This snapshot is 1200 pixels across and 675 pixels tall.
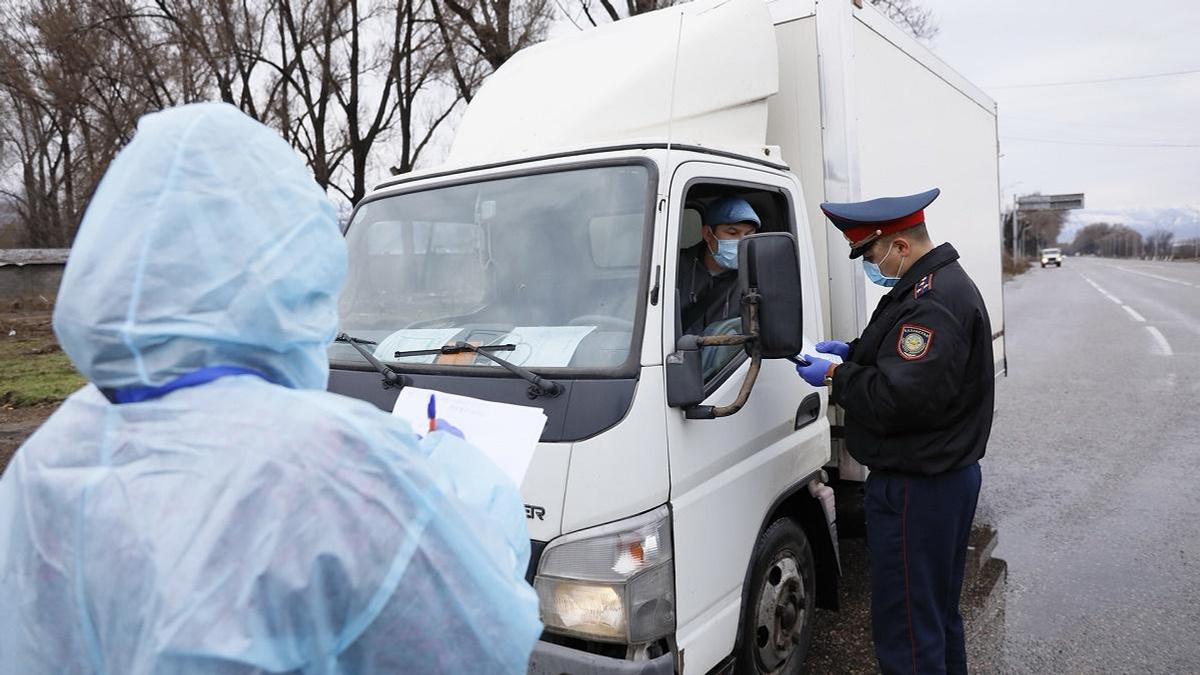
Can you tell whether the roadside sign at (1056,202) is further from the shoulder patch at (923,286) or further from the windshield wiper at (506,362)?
the windshield wiper at (506,362)

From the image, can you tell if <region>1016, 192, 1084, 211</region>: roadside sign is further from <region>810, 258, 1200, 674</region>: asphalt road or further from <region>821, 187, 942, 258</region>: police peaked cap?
<region>821, 187, 942, 258</region>: police peaked cap

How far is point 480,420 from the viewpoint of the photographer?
197cm

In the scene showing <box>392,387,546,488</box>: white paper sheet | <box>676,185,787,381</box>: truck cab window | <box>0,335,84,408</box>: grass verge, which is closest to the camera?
<box>392,387,546,488</box>: white paper sheet

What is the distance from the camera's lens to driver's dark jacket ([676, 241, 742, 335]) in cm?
318

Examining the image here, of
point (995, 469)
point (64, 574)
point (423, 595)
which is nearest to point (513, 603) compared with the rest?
point (423, 595)

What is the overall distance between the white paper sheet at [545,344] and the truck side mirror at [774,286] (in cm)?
54

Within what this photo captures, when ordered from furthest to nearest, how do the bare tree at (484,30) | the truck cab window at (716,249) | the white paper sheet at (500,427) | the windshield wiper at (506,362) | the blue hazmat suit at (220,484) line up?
the bare tree at (484,30) < the truck cab window at (716,249) < the windshield wiper at (506,362) < the white paper sheet at (500,427) < the blue hazmat suit at (220,484)

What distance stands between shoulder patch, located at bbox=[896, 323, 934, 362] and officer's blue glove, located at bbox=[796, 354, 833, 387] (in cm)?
29

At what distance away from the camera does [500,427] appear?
1948 millimetres

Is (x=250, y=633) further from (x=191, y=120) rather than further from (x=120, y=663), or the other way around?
(x=191, y=120)

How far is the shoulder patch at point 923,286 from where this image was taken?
2.80 metres

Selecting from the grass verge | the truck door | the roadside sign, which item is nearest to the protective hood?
the truck door

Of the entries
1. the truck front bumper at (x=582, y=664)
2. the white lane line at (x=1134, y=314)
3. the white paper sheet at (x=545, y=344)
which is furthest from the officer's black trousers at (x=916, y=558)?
the white lane line at (x=1134, y=314)

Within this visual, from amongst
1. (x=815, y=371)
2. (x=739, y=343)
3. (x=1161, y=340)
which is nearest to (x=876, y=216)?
(x=815, y=371)
